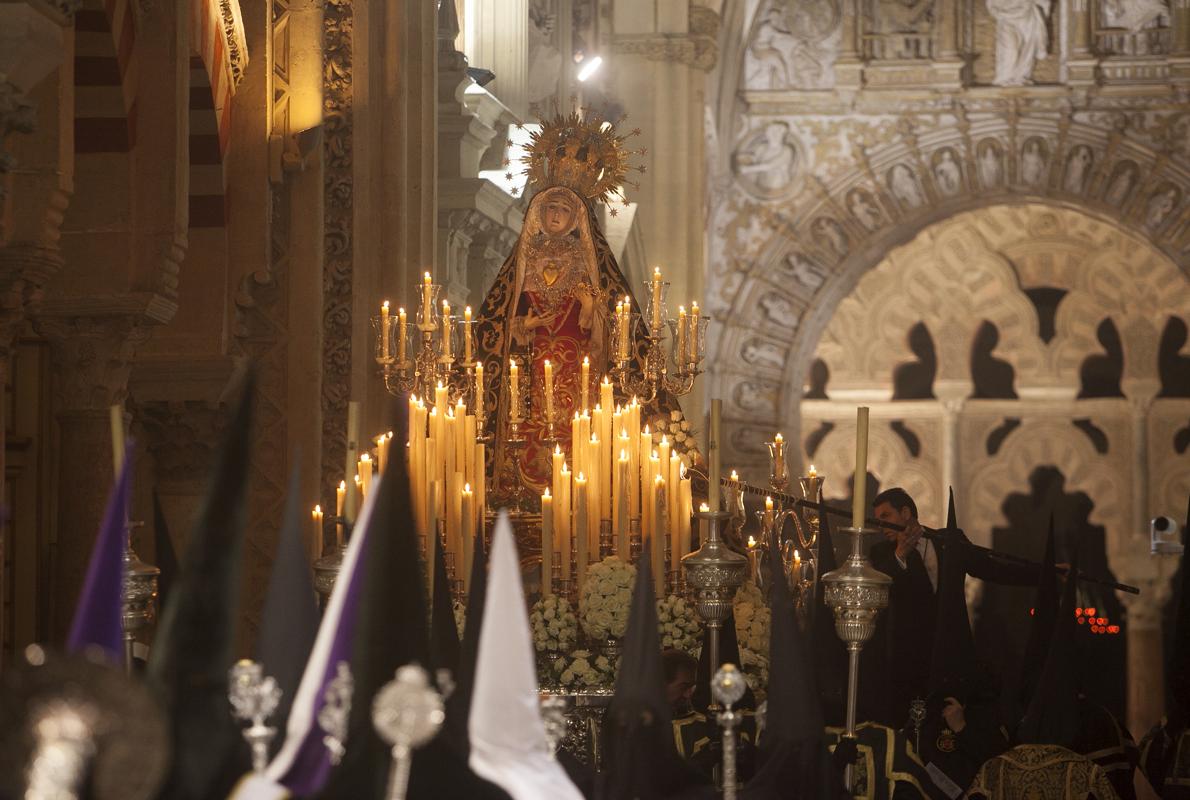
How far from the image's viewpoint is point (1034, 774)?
6695 millimetres

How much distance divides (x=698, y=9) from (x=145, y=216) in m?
12.7

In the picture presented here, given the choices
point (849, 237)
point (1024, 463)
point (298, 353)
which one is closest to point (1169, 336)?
point (1024, 463)

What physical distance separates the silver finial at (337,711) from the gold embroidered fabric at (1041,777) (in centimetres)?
353

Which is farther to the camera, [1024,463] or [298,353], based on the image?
[1024,463]

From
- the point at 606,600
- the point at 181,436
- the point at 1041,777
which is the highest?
the point at 181,436

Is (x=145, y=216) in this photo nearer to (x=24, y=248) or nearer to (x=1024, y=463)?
(x=24, y=248)

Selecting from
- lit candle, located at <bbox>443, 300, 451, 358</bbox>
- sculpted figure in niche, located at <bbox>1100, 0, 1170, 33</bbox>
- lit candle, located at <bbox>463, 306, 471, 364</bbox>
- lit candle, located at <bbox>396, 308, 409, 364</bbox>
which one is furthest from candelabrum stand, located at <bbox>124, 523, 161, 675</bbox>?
sculpted figure in niche, located at <bbox>1100, 0, 1170, 33</bbox>

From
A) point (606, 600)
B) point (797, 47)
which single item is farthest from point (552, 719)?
point (797, 47)

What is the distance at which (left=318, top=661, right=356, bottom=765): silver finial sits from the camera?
3.52 metres

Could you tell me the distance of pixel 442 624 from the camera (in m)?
5.22

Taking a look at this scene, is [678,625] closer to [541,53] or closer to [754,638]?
[754,638]

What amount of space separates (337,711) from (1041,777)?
12.2ft

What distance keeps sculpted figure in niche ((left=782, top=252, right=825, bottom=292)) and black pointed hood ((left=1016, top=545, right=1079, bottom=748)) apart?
15251 millimetres

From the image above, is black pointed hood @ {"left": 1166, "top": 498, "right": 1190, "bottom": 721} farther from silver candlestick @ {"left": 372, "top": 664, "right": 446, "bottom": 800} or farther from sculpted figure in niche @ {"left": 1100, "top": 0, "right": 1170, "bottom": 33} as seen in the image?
sculpted figure in niche @ {"left": 1100, "top": 0, "right": 1170, "bottom": 33}
